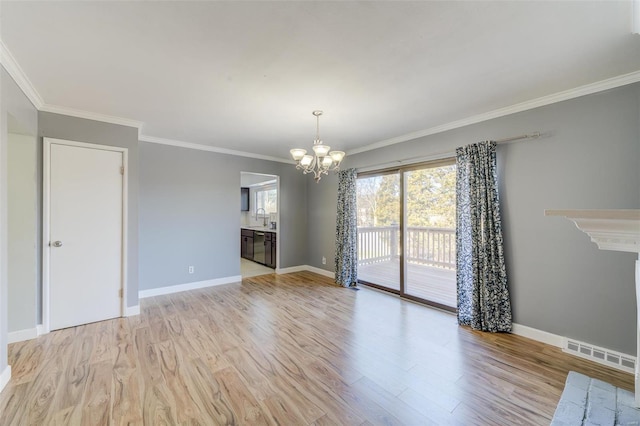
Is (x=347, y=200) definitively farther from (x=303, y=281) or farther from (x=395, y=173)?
(x=303, y=281)

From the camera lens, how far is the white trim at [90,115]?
113 inches

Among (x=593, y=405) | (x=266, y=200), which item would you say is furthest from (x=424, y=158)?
(x=266, y=200)

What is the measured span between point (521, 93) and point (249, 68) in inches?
104

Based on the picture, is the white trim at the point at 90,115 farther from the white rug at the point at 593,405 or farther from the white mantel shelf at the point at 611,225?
the white rug at the point at 593,405

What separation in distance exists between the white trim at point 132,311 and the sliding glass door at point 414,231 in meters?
3.56

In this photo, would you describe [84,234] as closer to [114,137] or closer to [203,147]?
[114,137]

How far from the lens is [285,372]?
7.17 feet

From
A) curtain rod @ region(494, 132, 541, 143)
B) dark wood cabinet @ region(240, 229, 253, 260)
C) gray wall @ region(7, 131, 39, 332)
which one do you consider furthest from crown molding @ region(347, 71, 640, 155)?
dark wood cabinet @ region(240, 229, 253, 260)

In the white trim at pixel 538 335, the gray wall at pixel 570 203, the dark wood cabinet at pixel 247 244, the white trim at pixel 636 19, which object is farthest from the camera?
the dark wood cabinet at pixel 247 244

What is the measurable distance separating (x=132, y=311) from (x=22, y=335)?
946 mm

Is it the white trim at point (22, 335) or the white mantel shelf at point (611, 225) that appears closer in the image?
the white mantel shelf at point (611, 225)

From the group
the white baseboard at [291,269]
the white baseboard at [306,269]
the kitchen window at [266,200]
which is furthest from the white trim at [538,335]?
the kitchen window at [266,200]

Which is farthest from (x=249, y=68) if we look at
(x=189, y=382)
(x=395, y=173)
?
(x=395, y=173)

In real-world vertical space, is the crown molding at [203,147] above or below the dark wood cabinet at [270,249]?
above
